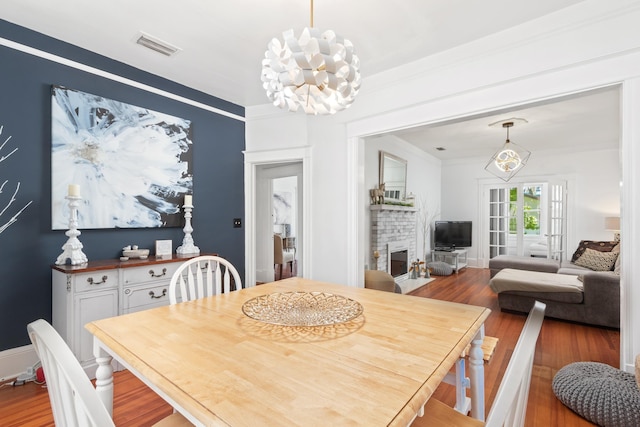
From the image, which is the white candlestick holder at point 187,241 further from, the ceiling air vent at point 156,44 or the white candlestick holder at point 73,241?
the ceiling air vent at point 156,44

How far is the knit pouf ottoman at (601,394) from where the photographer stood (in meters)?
1.76

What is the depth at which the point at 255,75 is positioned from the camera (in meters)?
3.08

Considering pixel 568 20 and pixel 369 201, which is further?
pixel 369 201

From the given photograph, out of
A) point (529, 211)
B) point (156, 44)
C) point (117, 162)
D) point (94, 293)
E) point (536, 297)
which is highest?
point (156, 44)

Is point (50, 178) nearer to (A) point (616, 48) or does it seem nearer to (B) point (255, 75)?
(B) point (255, 75)

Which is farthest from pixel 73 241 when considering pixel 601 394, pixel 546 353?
pixel 546 353

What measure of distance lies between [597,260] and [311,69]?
5.54 m

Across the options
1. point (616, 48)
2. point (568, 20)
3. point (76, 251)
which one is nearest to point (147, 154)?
point (76, 251)

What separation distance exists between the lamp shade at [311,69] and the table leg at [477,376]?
1.32m

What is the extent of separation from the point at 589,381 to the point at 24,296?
394 cm

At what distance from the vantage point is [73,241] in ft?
7.88

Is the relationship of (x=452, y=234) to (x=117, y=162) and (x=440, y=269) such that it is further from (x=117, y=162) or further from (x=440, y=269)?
(x=117, y=162)

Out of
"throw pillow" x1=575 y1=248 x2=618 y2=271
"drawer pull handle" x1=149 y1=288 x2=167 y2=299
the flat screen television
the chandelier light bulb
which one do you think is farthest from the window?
"drawer pull handle" x1=149 y1=288 x2=167 y2=299

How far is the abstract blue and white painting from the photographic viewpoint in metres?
2.49
